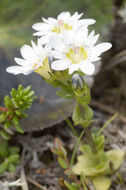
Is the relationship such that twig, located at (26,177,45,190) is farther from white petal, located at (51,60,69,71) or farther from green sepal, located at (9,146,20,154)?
white petal, located at (51,60,69,71)

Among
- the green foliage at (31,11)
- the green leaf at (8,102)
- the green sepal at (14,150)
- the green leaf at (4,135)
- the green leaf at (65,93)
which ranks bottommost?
the green sepal at (14,150)

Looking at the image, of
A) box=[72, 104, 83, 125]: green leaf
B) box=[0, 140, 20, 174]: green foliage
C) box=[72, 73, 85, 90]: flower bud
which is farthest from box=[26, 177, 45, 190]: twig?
box=[72, 73, 85, 90]: flower bud

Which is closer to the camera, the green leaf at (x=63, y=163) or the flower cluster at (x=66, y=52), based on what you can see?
the flower cluster at (x=66, y=52)

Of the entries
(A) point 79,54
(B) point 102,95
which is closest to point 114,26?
(B) point 102,95

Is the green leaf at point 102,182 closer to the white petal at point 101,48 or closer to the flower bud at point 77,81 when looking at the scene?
the flower bud at point 77,81

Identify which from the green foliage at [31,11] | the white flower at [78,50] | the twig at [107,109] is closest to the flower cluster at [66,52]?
the white flower at [78,50]
